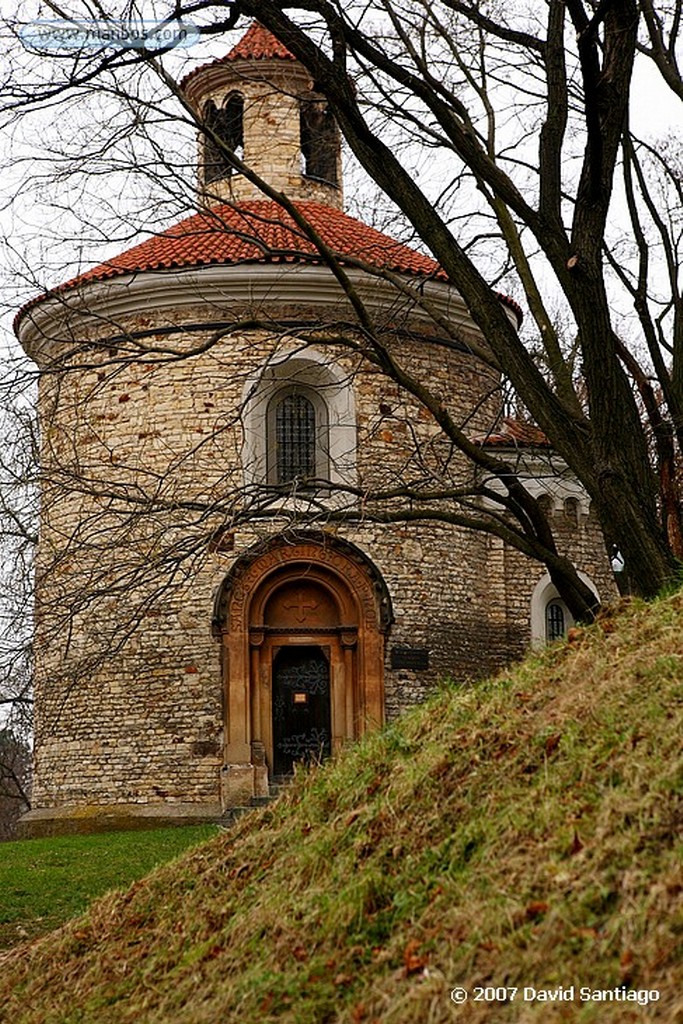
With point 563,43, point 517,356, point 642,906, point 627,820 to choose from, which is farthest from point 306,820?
point 563,43

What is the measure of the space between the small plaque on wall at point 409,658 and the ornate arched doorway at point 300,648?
19cm

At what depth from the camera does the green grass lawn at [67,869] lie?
11555 millimetres

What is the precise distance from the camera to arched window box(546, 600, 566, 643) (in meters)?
21.4

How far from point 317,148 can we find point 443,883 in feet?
63.6

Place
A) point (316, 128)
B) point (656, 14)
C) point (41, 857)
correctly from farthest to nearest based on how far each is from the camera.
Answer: point (316, 128), point (41, 857), point (656, 14)

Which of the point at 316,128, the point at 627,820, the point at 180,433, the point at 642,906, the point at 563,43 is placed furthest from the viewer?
the point at 316,128

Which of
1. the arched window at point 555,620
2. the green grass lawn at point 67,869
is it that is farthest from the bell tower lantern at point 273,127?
the green grass lawn at point 67,869

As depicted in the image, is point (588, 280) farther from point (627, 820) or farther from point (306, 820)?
point (627, 820)

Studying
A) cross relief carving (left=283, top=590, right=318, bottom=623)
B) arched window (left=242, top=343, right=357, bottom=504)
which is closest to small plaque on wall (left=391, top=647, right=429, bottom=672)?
cross relief carving (left=283, top=590, right=318, bottom=623)

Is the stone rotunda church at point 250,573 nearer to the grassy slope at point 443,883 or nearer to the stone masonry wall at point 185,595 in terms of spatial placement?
the stone masonry wall at point 185,595

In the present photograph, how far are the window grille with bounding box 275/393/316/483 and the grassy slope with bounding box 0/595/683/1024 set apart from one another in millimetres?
11769

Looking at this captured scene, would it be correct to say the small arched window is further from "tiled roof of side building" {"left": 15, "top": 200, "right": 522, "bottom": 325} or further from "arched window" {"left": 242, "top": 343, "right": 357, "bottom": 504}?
"arched window" {"left": 242, "top": 343, "right": 357, "bottom": 504}

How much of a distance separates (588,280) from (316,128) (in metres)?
13.7

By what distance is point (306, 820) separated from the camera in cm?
788
